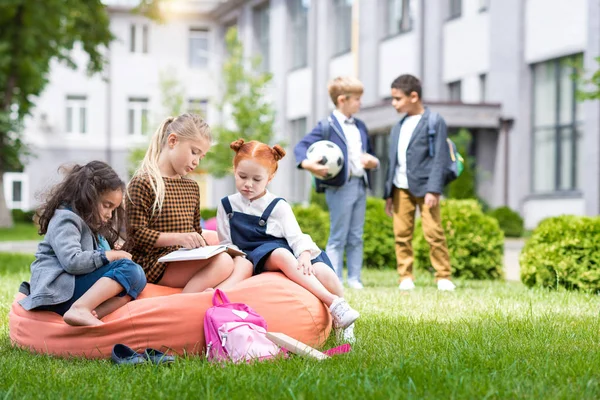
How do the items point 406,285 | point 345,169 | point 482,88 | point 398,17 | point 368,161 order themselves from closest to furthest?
point 345,169 → point 368,161 → point 406,285 → point 482,88 → point 398,17

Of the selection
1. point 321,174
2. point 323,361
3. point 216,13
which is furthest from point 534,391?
point 216,13

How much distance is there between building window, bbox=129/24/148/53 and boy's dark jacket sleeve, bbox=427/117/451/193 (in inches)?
1567

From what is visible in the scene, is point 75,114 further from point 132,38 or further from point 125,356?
point 125,356

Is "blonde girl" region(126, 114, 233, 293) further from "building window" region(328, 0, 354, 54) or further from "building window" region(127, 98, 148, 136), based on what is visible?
"building window" region(127, 98, 148, 136)

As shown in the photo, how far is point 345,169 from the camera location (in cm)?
972

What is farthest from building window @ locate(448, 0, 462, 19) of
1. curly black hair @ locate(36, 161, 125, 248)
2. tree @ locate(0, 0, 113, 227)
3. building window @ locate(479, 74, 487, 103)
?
curly black hair @ locate(36, 161, 125, 248)

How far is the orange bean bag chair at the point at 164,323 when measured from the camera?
5.54m

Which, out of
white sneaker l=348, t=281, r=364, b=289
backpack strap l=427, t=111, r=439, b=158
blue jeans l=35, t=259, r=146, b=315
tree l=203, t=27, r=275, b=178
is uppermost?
tree l=203, t=27, r=275, b=178

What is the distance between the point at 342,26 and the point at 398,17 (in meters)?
4.80

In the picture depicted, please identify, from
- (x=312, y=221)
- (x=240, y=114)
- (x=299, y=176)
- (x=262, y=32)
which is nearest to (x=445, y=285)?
(x=312, y=221)

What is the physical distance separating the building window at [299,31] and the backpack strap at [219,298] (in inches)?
1282

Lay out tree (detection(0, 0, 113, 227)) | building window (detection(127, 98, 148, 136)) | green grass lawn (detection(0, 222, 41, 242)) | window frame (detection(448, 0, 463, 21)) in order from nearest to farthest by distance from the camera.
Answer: tree (detection(0, 0, 113, 227)) → window frame (detection(448, 0, 463, 21)) → green grass lawn (detection(0, 222, 41, 242)) → building window (detection(127, 98, 148, 136))

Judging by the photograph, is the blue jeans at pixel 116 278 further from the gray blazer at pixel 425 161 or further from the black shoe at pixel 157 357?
the gray blazer at pixel 425 161

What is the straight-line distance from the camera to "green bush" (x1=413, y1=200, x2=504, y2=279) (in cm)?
1225
